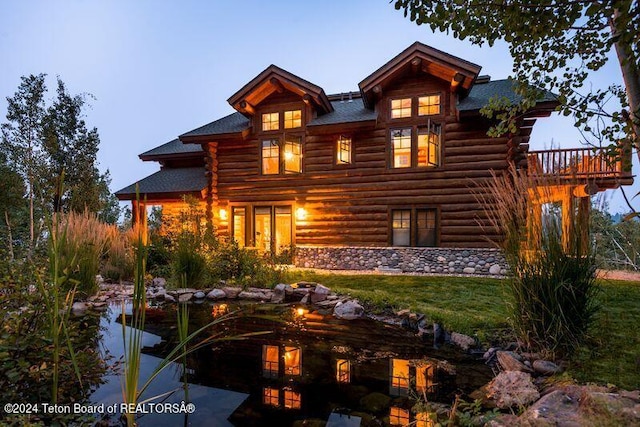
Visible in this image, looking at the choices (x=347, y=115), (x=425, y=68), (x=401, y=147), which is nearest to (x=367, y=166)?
(x=401, y=147)

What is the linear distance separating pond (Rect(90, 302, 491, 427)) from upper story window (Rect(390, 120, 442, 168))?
6.91 m

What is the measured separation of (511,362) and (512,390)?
0.50m

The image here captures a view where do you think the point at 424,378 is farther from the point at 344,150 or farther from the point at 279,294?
the point at 344,150

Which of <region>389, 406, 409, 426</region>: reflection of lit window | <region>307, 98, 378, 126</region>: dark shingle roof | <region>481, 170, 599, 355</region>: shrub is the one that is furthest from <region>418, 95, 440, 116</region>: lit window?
<region>389, 406, 409, 426</region>: reflection of lit window

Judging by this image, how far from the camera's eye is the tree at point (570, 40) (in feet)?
8.44

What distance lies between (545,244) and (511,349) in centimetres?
137

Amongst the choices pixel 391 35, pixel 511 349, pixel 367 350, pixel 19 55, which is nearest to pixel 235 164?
pixel 367 350

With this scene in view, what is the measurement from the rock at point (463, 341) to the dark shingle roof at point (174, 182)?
10.5m

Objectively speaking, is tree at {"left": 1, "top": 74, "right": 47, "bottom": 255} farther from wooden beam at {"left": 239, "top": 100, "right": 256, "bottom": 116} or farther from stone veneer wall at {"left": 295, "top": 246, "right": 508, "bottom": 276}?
stone veneer wall at {"left": 295, "top": 246, "right": 508, "bottom": 276}

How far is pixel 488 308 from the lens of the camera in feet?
19.0

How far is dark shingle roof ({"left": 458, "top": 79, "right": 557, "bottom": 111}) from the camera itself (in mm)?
10211

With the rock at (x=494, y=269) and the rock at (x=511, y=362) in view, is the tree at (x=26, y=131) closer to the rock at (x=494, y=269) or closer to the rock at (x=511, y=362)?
the rock at (x=494, y=269)

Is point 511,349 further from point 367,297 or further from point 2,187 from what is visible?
point 2,187

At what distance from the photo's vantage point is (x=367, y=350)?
4.38 meters
